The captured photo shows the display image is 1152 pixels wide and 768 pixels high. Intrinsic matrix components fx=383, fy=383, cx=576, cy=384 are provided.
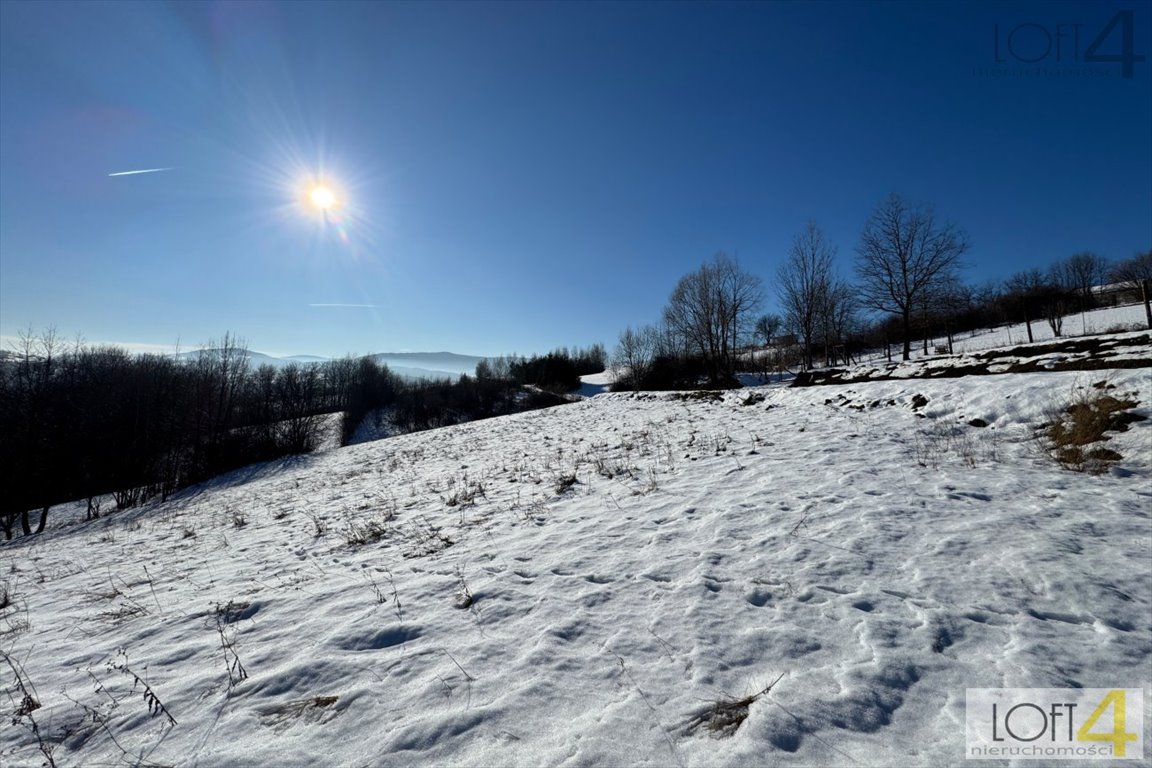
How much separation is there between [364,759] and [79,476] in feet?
128

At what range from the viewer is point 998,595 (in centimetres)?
309

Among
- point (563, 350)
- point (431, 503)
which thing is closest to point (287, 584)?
point (431, 503)

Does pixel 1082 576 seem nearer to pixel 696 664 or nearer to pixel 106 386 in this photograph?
pixel 696 664

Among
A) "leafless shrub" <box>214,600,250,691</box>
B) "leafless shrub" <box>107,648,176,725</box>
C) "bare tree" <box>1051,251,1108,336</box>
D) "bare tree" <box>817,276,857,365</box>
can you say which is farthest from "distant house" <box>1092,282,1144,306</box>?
"leafless shrub" <box>107,648,176,725</box>

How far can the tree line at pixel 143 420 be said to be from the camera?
21016 mm

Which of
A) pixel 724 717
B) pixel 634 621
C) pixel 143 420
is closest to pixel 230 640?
pixel 634 621

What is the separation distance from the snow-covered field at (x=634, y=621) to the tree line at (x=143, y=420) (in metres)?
24.2

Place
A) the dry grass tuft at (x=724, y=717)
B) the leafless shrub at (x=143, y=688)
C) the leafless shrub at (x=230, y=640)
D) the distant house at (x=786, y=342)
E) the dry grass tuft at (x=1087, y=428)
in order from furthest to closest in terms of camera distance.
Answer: the distant house at (x=786, y=342) < the dry grass tuft at (x=1087, y=428) < the leafless shrub at (x=230, y=640) < the leafless shrub at (x=143, y=688) < the dry grass tuft at (x=724, y=717)

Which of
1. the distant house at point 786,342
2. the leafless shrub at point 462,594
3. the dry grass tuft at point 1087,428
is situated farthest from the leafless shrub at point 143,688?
the distant house at point 786,342

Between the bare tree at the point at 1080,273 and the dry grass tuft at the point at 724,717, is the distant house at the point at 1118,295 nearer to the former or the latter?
the bare tree at the point at 1080,273

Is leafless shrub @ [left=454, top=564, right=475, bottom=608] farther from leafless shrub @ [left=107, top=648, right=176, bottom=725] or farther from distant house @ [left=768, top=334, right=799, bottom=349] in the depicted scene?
distant house @ [left=768, top=334, right=799, bottom=349]

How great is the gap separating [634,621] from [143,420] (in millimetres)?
40705

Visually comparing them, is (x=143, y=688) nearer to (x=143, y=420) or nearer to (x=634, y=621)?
(x=634, y=621)

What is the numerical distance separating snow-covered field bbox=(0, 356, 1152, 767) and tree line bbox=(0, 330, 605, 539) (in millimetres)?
24187
